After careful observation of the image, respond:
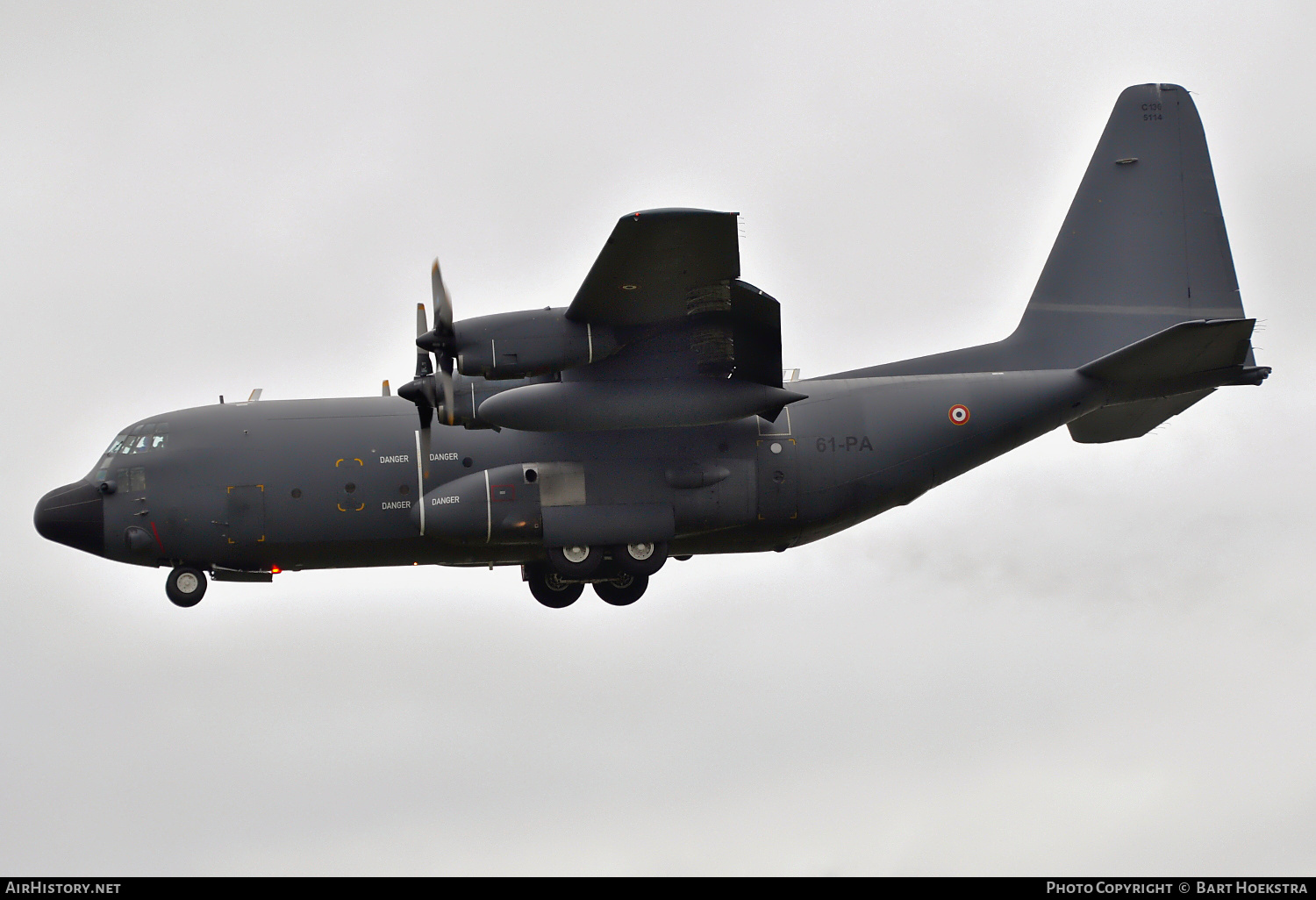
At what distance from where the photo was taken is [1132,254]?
2389 centimetres

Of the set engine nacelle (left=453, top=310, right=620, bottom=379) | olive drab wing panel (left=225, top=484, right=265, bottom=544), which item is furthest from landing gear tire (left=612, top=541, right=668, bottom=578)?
olive drab wing panel (left=225, top=484, right=265, bottom=544)

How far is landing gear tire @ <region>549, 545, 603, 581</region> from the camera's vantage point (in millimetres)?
21672

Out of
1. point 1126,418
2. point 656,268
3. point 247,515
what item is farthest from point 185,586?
point 1126,418

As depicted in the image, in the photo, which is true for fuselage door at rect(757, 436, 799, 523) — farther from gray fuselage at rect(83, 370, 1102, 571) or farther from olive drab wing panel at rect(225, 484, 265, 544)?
olive drab wing panel at rect(225, 484, 265, 544)

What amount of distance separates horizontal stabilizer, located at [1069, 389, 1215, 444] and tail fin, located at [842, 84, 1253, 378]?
896mm

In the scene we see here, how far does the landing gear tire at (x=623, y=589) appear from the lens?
23.7 meters

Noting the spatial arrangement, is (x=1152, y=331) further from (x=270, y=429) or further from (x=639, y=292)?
(x=270, y=429)

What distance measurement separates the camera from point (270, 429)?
22.2 metres

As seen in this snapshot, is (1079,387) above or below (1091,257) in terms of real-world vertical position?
below

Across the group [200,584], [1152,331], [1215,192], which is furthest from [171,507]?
[1215,192]

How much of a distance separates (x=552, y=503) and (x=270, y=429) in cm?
414

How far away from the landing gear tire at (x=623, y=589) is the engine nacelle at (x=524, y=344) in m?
4.84

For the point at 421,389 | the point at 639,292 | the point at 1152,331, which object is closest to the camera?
the point at 639,292

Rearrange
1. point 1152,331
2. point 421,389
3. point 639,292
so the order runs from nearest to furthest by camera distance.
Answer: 1. point 639,292
2. point 421,389
3. point 1152,331
